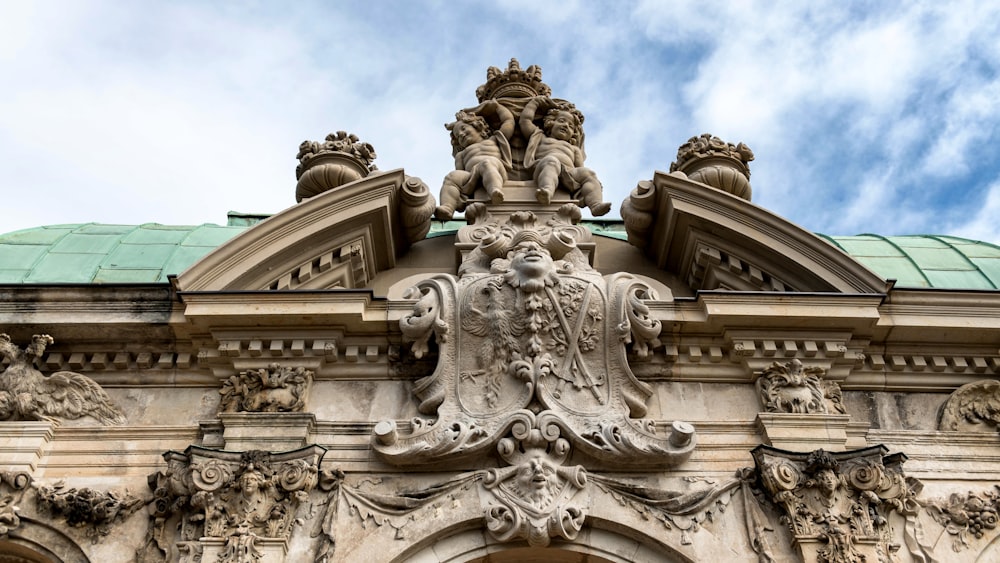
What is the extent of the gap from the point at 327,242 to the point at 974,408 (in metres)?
6.57

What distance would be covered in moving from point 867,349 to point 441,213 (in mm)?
4658

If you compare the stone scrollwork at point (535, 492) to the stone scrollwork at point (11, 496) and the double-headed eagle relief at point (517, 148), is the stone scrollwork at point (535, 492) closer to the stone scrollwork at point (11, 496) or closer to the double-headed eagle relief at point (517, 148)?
the double-headed eagle relief at point (517, 148)

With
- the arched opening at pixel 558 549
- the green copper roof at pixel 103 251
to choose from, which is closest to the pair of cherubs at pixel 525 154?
the green copper roof at pixel 103 251

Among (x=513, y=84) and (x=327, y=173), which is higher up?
(x=513, y=84)

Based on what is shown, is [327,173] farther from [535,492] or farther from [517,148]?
[535,492]

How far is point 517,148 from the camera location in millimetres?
11516

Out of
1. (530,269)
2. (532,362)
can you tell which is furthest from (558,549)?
(530,269)

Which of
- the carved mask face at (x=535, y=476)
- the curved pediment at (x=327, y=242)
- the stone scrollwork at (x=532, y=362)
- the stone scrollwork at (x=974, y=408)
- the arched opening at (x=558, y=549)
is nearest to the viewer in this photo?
the arched opening at (x=558, y=549)

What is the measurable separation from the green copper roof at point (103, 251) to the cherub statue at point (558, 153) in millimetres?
3941

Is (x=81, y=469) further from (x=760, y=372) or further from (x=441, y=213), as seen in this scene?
(x=760, y=372)

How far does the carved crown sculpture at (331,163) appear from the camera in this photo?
10227 mm

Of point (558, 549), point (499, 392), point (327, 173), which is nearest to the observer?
point (558, 549)

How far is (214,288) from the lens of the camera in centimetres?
886

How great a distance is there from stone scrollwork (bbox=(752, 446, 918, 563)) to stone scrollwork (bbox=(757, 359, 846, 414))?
0.59m
